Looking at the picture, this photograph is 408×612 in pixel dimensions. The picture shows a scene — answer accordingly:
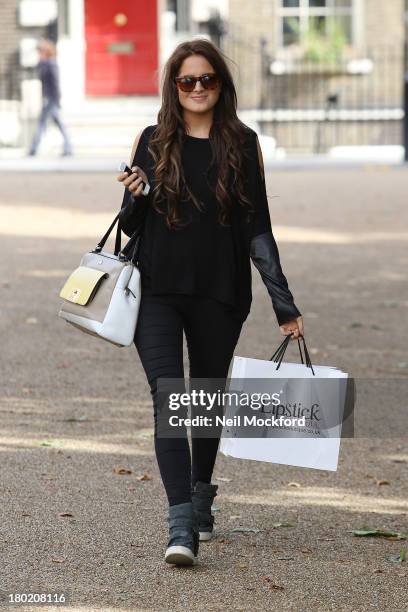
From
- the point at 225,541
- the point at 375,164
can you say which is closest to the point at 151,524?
the point at 225,541

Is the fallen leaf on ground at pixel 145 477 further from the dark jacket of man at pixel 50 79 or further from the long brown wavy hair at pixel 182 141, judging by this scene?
the dark jacket of man at pixel 50 79

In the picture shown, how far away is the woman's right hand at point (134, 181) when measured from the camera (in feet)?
15.1

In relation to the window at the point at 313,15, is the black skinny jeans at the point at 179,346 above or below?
below

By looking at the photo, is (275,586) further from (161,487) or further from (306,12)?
Result: (306,12)

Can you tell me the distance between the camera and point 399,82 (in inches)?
1036

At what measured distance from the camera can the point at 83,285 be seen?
4.75m

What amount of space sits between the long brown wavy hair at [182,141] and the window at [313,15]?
21.9 m

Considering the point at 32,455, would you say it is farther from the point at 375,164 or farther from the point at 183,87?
the point at 375,164

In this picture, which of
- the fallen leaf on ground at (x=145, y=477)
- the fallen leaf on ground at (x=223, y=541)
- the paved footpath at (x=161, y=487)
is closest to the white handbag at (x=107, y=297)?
the paved footpath at (x=161, y=487)

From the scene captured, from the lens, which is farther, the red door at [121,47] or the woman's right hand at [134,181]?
the red door at [121,47]

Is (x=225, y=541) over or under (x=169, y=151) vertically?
under

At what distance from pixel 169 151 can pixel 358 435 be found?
9.50 ft

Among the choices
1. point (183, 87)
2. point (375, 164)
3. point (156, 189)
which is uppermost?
point (183, 87)

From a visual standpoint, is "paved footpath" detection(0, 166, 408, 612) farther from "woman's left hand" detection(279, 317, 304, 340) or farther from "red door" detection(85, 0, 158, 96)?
"red door" detection(85, 0, 158, 96)
